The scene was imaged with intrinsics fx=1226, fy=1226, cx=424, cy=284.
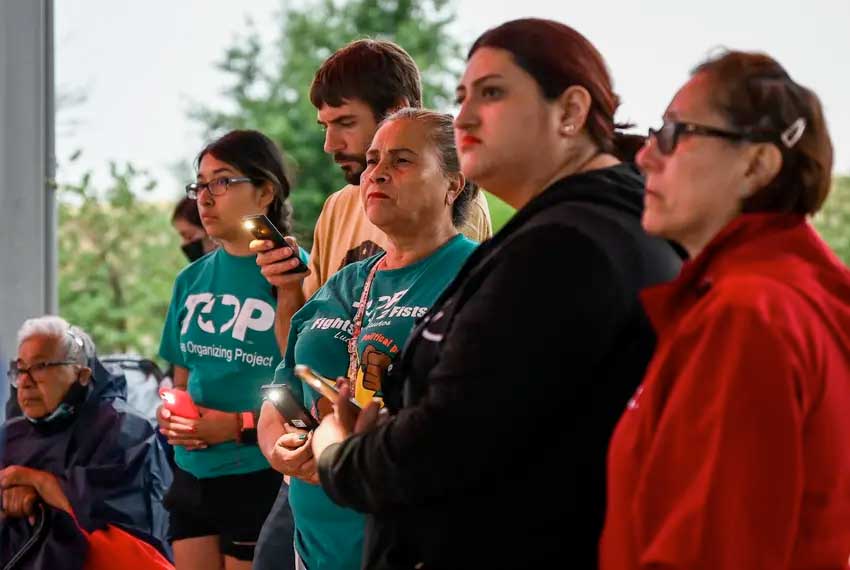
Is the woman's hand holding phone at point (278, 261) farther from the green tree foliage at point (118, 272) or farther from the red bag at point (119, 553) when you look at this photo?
the green tree foliage at point (118, 272)

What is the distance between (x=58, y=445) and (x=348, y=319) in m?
1.47

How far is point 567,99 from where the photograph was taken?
1.52 meters

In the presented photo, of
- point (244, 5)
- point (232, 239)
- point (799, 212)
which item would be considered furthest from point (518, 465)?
point (244, 5)

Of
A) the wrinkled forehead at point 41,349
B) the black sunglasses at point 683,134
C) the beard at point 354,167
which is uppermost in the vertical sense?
the black sunglasses at point 683,134

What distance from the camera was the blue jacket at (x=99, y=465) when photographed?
10.2 ft

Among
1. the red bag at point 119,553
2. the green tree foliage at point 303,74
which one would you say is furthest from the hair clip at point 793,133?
the green tree foliage at point 303,74

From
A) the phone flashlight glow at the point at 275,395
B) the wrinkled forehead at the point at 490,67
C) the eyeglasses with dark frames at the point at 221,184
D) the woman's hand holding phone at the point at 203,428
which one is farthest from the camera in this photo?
the eyeglasses with dark frames at the point at 221,184

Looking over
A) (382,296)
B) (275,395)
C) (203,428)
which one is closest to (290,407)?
(275,395)

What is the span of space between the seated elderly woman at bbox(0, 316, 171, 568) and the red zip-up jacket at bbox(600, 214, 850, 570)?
83.3 inches

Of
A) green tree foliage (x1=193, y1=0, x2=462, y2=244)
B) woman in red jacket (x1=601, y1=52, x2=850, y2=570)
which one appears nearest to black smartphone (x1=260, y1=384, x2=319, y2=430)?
woman in red jacket (x1=601, y1=52, x2=850, y2=570)

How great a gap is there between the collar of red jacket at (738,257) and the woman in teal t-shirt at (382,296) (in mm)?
718

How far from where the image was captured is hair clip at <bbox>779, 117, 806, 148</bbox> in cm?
128

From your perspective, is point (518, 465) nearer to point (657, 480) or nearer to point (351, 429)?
point (657, 480)

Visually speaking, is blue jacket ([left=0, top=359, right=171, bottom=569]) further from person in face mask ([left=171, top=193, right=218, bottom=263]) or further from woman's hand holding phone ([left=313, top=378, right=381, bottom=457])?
woman's hand holding phone ([left=313, top=378, right=381, bottom=457])
